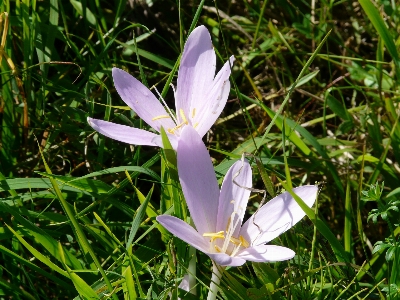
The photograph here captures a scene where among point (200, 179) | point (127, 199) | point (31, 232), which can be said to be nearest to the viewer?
point (200, 179)

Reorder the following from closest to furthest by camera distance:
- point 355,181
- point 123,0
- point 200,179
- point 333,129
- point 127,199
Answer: point 200,179 < point 127,199 < point 355,181 < point 123,0 < point 333,129

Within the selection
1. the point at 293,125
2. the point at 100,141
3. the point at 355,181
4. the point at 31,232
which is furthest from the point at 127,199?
the point at 355,181

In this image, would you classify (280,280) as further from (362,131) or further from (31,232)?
(362,131)

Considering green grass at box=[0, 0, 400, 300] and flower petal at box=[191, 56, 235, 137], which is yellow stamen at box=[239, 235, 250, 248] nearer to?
green grass at box=[0, 0, 400, 300]

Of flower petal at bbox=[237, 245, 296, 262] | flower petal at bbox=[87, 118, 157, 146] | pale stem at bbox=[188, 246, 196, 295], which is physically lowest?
pale stem at bbox=[188, 246, 196, 295]

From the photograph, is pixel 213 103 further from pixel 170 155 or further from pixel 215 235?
pixel 215 235

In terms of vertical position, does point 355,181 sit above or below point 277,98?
below

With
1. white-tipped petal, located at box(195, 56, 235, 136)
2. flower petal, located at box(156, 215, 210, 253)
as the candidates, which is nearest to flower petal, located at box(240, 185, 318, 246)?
flower petal, located at box(156, 215, 210, 253)

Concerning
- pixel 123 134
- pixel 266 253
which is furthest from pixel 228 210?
pixel 123 134
